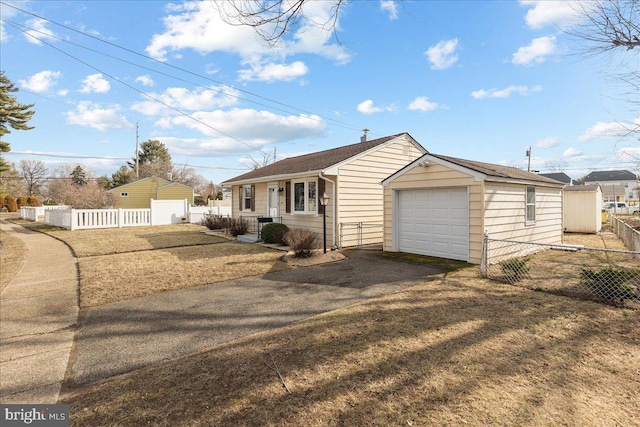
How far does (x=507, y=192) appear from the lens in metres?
8.89

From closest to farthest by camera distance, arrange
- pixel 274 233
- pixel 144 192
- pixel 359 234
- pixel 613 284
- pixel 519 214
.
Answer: pixel 613 284 < pixel 519 214 < pixel 359 234 < pixel 274 233 < pixel 144 192

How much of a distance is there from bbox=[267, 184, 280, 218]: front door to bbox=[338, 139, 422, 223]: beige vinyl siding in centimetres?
397

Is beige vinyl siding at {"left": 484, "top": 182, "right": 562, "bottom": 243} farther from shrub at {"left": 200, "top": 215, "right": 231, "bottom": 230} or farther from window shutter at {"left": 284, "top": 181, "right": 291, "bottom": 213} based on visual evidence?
shrub at {"left": 200, "top": 215, "right": 231, "bottom": 230}

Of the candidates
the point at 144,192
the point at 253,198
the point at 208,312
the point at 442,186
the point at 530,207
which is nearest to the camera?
the point at 208,312

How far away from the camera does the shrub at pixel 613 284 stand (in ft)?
16.8

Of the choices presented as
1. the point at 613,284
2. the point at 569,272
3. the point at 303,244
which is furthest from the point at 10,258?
the point at 569,272

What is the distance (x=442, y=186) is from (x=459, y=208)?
2.63ft

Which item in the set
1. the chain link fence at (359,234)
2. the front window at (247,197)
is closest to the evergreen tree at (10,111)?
the front window at (247,197)

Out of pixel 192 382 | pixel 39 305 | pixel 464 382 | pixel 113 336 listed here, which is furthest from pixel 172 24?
pixel 464 382

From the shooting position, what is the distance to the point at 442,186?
891 cm

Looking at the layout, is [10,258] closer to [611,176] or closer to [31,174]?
[31,174]

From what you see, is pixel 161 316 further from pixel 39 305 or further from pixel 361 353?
pixel 361 353

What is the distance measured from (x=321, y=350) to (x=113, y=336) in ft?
9.95

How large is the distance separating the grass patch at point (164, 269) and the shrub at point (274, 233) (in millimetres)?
1038
